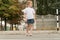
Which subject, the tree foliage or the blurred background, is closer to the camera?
the blurred background

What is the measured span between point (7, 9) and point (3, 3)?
0.56 meters

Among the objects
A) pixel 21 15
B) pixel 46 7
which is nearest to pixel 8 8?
pixel 21 15

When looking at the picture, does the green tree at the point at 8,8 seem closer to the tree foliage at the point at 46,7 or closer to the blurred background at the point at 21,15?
the blurred background at the point at 21,15

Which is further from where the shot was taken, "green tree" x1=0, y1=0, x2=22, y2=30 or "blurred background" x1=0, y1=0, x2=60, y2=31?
"blurred background" x1=0, y1=0, x2=60, y2=31

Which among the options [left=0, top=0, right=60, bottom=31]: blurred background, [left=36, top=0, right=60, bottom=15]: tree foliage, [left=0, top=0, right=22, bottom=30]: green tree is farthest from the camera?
[left=36, top=0, right=60, bottom=15]: tree foliage

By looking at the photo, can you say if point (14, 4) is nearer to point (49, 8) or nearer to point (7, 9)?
point (7, 9)

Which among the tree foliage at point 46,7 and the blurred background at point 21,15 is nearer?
the blurred background at point 21,15

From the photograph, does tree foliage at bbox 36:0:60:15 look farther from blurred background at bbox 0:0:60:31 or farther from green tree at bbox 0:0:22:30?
green tree at bbox 0:0:22:30

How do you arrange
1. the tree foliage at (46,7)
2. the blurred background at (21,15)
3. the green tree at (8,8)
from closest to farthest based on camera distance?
the green tree at (8,8) → the blurred background at (21,15) → the tree foliage at (46,7)

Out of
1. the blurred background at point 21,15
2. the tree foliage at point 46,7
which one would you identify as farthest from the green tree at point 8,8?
the tree foliage at point 46,7

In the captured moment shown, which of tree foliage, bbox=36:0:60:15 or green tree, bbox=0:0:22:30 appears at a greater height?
tree foliage, bbox=36:0:60:15

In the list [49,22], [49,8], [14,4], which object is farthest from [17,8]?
[49,8]

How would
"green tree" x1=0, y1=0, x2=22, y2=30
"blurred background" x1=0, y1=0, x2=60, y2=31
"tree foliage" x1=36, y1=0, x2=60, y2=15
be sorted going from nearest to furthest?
1. "green tree" x1=0, y1=0, x2=22, y2=30
2. "blurred background" x1=0, y1=0, x2=60, y2=31
3. "tree foliage" x1=36, y1=0, x2=60, y2=15

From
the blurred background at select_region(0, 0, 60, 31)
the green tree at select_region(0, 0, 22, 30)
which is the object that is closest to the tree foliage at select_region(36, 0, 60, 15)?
the blurred background at select_region(0, 0, 60, 31)
